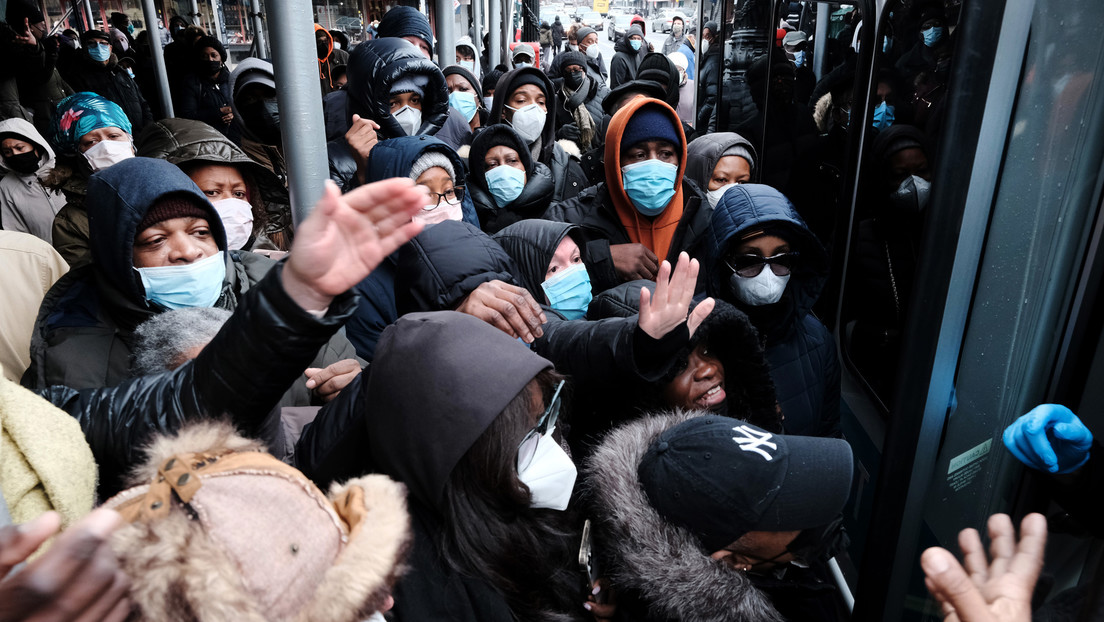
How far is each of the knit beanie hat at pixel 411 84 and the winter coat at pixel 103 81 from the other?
429 cm

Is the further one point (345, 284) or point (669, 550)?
point (669, 550)

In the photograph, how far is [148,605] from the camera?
70 centimetres

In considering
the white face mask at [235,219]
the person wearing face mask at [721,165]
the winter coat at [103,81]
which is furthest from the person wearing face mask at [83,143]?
the winter coat at [103,81]

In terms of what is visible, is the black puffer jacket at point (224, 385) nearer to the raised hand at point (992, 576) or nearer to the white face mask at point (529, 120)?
the raised hand at point (992, 576)

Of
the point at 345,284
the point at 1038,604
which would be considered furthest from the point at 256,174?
the point at 1038,604

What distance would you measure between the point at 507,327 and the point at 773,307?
3.57 feet

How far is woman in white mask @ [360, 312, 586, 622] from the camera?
4.08 ft

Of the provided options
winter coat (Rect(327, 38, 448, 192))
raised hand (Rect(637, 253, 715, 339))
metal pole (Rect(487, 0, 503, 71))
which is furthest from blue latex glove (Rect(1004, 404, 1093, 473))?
metal pole (Rect(487, 0, 503, 71))

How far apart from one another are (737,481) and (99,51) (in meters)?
7.99

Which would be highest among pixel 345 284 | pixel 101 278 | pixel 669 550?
pixel 345 284

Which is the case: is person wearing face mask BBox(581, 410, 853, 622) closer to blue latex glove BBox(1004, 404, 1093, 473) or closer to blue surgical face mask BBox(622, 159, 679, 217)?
blue latex glove BBox(1004, 404, 1093, 473)

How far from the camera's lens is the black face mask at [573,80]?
775 centimetres

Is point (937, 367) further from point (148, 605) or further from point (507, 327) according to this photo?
point (148, 605)

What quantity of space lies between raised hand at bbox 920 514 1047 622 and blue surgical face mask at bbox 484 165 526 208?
9.42 ft
